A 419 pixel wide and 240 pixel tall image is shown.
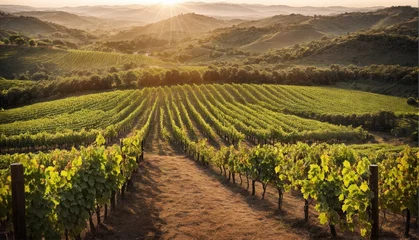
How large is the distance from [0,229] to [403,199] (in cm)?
1571

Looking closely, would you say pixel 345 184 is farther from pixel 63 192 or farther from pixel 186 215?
pixel 63 192

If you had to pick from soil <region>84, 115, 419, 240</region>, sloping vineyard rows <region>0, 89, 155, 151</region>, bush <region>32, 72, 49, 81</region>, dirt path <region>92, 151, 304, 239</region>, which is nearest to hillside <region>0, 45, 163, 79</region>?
bush <region>32, 72, 49, 81</region>

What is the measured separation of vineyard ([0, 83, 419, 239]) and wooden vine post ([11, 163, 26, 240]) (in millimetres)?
1250

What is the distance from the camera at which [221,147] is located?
28.0 metres

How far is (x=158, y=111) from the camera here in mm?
69438

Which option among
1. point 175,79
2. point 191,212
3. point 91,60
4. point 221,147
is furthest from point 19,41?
point 191,212

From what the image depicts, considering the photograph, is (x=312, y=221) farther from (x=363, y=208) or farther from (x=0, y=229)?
(x=0, y=229)

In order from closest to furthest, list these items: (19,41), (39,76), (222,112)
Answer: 1. (222,112)
2. (39,76)
3. (19,41)

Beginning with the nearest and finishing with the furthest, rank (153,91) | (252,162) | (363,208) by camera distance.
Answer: (363,208) < (252,162) < (153,91)

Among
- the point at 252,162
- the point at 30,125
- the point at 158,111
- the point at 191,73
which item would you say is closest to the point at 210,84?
the point at 191,73

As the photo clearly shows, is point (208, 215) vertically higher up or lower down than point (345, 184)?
lower down

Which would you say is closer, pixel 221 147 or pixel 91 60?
pixel 221 147

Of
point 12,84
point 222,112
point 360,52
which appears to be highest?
point 360,52

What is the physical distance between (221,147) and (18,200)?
64.8 feet
